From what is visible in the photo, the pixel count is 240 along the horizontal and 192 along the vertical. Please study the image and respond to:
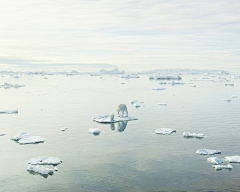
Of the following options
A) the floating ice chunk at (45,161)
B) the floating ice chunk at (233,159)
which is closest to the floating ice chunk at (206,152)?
the floating ice chunk at (233,159)

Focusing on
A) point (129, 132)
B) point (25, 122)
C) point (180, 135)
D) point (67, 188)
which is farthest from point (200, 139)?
point (25, 122)

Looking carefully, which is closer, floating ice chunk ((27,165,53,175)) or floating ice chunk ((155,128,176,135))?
floating ice chunk ((27,165,53,175))

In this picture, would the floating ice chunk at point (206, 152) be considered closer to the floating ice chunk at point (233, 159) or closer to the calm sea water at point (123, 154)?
the calm sea water at point (123, 154)

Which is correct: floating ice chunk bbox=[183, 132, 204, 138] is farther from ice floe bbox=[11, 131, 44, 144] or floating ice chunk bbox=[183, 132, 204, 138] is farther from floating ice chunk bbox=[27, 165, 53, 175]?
ice floe bbox=[11, 131, 44, 144]

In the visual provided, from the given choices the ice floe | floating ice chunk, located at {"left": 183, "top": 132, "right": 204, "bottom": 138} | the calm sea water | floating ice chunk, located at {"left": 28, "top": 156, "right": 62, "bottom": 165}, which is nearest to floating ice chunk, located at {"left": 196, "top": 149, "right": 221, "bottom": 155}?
the calm sea water

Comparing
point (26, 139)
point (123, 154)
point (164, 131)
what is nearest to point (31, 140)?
point (26, 139)

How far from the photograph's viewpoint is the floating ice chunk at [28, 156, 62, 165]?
17406 millimetres

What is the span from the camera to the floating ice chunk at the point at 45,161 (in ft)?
57.1

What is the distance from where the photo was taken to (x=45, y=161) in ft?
57.5

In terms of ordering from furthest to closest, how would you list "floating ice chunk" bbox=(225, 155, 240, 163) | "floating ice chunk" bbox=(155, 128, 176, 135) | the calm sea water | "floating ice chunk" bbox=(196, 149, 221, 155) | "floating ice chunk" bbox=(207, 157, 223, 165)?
"floating ice chunk" bbox=(155, 128, 176, 135), "floating ice chunk" bbox=(196, 149, 221, 155), "floating ice chunk" bbox=(225, 155, 240, 163), "floating ice chunk" bbox=(207, 157, 223, 165), the calm sea water

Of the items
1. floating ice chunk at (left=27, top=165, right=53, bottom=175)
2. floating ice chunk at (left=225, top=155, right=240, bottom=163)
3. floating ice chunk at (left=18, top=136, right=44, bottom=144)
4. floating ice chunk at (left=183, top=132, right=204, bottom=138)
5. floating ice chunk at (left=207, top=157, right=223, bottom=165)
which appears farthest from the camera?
floating ice chunk at (left=183, top=132, right=204, bottom=138)

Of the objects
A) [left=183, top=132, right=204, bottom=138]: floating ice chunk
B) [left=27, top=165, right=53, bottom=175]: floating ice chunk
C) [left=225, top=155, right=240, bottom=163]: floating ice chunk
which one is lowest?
[left=27, top=165, right=53, bottom=175]: floating ice chunk

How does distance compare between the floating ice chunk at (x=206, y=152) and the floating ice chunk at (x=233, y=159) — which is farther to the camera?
the floating ice chunk at (x=206, y=152)

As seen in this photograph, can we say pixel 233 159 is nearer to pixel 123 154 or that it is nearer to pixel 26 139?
pixel 123 154
